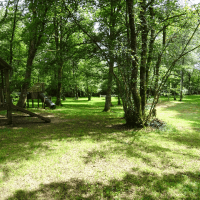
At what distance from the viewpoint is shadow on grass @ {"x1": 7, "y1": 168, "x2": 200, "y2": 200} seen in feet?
11.6

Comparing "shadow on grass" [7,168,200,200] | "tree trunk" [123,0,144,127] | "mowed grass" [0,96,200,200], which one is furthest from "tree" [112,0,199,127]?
"shadow on grass" [7,168,200,200]

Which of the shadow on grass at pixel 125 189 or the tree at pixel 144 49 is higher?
the tree at pixel 144 49

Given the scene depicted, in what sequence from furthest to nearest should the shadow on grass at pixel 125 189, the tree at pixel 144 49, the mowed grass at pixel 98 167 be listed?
the tree at pixel 144 49
the mowed grass at pixel 98 167
the shadow on grass at pixel 125 189

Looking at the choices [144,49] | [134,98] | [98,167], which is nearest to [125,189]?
[98,167]

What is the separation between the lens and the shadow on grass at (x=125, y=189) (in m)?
3.53

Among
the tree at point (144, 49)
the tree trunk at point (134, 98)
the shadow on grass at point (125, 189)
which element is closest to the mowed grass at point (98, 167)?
the shadow on grass at point (125, 189)

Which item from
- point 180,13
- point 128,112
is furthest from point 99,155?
point 180,13

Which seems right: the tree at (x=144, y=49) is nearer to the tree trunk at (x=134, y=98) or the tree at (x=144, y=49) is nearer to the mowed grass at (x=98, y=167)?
the tree trunk at (x=134, y=98)

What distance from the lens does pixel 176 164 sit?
16.5 feet

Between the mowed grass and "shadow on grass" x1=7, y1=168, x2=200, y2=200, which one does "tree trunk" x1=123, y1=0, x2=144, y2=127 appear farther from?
"shadow on grass" x1=7, y1=168, x2=200, y2=200

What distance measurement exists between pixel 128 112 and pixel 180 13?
600cm

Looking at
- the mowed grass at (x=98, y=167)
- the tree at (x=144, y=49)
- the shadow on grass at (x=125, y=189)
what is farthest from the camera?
the tree at (x=144, y=49)

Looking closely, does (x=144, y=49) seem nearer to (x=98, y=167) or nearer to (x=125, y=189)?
(x=98, y=167)

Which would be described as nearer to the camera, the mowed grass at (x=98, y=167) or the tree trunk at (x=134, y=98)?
the mowed grass at (x=98, y=167)
